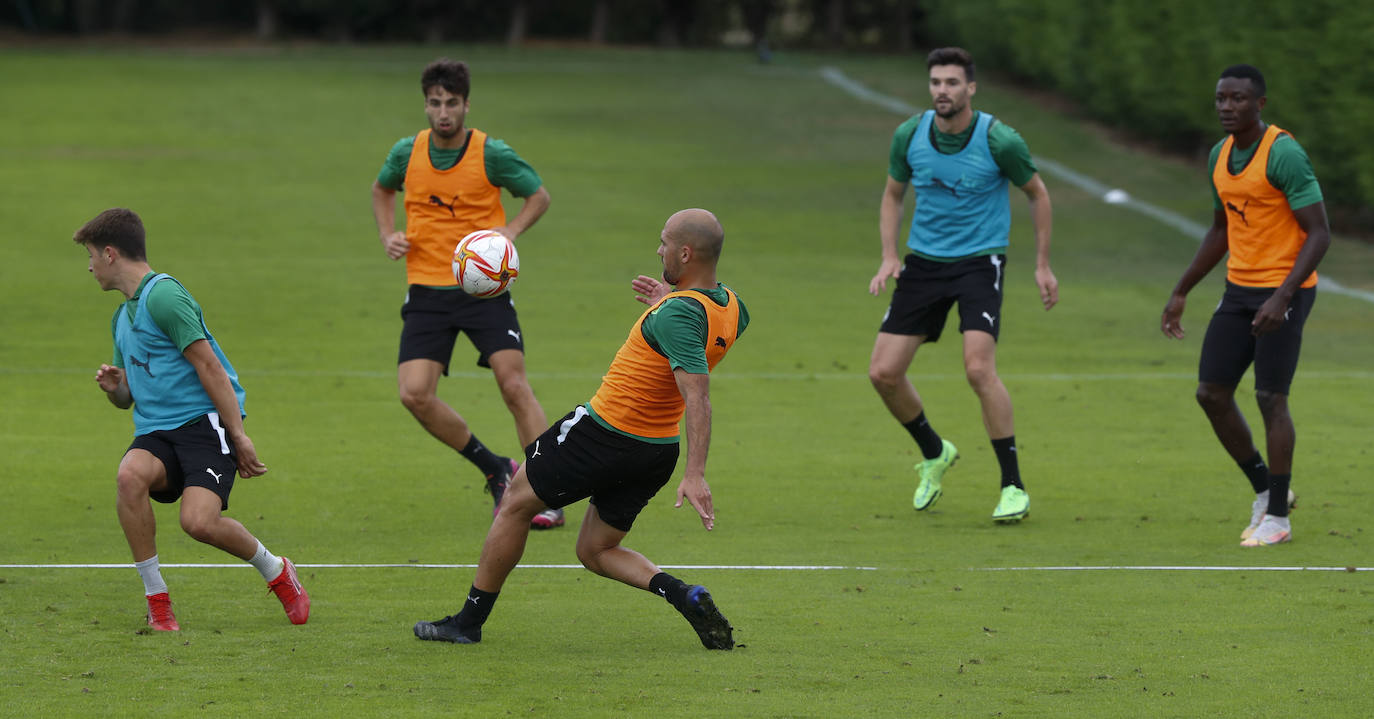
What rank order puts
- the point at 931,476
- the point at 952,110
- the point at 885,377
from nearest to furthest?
1. the point at 952,110
2. the point at 885,377
3. the point at 931,476

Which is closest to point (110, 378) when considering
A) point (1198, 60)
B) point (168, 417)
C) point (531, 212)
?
point (168, 417)

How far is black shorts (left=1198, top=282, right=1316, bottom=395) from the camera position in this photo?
860 cm

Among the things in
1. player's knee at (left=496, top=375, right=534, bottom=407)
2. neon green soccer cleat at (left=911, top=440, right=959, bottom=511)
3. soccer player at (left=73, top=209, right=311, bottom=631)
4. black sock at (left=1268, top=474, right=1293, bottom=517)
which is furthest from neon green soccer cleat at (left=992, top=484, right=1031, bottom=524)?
soccer player at (left=73, top=209, right=311, bottom=631)

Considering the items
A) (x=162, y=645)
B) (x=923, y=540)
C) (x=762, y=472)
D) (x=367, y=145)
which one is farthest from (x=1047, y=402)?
(x=367, y=145)

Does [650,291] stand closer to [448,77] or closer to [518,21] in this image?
[448,77]

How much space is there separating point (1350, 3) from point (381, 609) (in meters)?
16.7

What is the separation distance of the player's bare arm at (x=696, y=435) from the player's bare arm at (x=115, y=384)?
2374 mm

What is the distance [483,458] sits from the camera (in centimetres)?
945

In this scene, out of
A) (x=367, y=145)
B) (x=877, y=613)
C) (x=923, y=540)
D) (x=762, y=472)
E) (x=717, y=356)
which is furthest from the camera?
(x=367, y=145)

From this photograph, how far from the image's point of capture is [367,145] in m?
31.0

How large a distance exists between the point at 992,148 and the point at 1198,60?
1831 cm

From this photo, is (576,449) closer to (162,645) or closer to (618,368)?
(618,368)

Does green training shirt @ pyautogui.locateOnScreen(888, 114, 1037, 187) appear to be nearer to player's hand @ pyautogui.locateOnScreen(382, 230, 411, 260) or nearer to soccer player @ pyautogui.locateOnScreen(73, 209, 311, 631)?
player's hand @ pyautogui.locateOnScreen(382, 230, 411, 260)

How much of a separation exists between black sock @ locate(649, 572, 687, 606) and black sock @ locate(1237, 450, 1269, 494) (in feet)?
12.6
